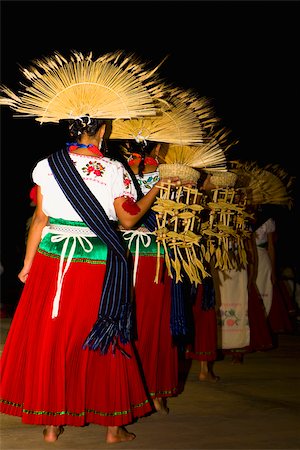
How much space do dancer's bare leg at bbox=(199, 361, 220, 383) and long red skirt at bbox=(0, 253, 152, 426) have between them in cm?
167

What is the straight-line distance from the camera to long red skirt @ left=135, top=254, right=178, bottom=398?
4527 millimetres

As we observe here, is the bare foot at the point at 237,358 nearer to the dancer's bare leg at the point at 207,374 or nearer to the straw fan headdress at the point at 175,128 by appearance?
the dancer's bare leg at the point at 207,374

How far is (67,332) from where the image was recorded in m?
3.82

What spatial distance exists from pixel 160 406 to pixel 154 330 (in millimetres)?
444

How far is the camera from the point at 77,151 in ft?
12.9

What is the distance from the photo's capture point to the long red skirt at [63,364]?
3766 mm

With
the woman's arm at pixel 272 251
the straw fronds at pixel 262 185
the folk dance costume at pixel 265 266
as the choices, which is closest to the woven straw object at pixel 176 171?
the straw fronds at pixel 262 185

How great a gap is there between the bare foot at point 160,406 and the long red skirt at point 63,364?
1.90ft

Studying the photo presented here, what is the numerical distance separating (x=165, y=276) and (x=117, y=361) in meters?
0.91

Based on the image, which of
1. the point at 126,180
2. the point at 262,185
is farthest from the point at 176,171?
the point at 262,185

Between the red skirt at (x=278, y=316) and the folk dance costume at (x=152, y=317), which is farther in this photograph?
the red skirt at (x=278, y=316)

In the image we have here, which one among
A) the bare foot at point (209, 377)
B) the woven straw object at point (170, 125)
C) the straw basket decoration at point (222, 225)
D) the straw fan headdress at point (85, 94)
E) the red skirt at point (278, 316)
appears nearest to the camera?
the straw fan headdress at point (85, 94)

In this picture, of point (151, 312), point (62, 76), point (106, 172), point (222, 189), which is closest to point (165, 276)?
point (151, 312)

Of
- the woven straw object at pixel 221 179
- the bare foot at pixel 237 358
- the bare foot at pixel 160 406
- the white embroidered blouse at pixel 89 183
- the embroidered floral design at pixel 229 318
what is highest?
the woven straw object at pixel 221 179
